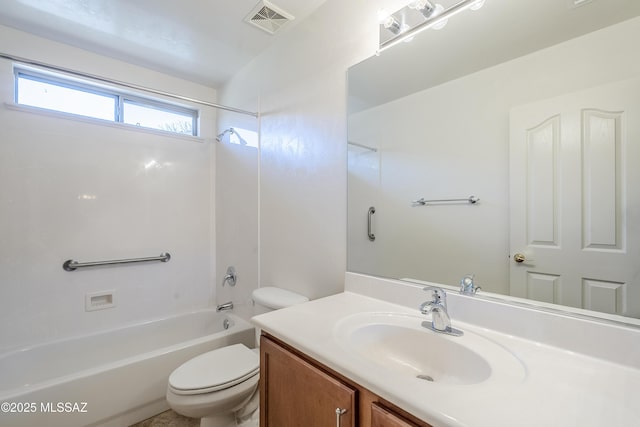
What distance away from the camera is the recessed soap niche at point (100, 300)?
205 centimetres

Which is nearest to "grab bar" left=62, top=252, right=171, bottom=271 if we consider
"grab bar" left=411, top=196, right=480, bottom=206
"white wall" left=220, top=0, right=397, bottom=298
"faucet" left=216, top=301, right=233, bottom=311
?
"faucet" left=216, top=301, right=233, bottom=311

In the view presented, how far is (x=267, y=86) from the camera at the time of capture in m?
2.02

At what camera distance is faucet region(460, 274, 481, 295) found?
97 centimetres

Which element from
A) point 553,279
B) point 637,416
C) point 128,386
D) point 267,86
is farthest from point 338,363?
point 267,86

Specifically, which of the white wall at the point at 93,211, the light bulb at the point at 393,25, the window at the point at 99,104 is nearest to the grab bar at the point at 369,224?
the light bulb at the point at 393,25

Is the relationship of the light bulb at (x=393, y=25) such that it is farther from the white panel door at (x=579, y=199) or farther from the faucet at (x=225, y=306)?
the faucet at (x=225, y=306)

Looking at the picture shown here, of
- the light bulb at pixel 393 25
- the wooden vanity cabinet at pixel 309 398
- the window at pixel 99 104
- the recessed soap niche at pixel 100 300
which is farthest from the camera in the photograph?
the recessed soap niche at pixel 100 300

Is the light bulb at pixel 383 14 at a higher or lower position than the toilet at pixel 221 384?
higher

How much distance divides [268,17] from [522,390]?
6.86 feet

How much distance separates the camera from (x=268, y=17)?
1.67 m

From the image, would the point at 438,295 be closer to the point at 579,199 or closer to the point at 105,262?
the point at 579,199

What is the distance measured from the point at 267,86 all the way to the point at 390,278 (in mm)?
1655

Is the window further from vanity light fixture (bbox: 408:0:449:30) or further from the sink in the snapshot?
the sink

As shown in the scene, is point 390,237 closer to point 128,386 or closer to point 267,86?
point 267,86
